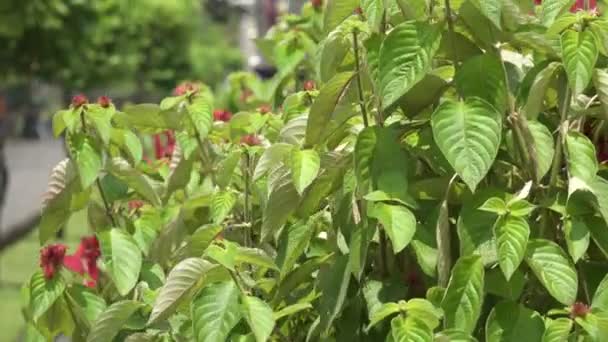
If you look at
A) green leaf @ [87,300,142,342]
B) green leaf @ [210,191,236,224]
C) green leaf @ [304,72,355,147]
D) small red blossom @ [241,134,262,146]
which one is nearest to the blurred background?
small red blossom @ [241,134,262,146]

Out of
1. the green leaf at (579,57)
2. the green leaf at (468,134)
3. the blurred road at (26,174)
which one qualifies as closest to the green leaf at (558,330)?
the green leaf at (468,134)

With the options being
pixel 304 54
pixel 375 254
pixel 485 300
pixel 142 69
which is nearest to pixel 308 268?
pixel 375 254

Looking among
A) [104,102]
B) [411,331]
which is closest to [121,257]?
[104,102]

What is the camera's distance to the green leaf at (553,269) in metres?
1.67

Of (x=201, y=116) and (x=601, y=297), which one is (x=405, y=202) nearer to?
(x=601, y=297)

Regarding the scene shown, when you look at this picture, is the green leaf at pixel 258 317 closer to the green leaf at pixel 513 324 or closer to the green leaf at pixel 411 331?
the green leaf at pixel 411 331

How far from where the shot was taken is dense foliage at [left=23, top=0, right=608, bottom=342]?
1698 mm

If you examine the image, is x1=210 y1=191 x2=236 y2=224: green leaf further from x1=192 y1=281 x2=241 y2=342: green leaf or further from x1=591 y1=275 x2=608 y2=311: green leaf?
x1=591 y1=275 x2=608 y2=311: green leaf

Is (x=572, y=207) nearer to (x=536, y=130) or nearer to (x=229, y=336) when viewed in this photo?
(x=536, y=130)

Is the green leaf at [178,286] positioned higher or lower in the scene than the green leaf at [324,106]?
lower

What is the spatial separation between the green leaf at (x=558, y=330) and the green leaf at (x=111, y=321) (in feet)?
2.28

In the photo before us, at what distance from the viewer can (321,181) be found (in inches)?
74.0

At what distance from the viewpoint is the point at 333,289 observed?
72.2 inches

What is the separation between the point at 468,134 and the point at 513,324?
0.92ft
